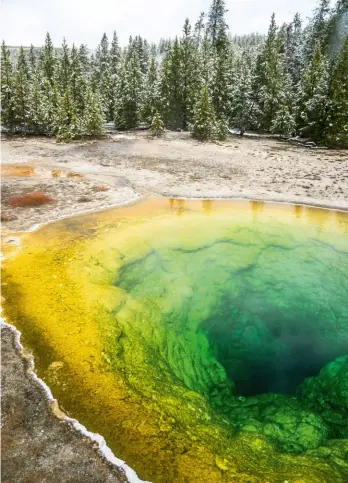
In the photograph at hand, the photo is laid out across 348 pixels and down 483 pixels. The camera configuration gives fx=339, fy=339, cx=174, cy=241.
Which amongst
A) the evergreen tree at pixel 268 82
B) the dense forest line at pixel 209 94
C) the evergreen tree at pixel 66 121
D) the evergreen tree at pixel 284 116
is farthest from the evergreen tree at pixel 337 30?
the evergreen tree at pixel 66 121

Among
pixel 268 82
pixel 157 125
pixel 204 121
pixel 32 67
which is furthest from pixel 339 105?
pixel 32 67

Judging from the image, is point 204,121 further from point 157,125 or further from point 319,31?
point 319,31

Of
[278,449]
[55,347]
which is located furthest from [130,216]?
[278,449]

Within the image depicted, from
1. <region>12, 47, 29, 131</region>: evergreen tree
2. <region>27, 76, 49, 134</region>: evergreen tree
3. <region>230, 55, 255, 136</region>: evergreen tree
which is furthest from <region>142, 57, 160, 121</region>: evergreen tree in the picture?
<region>12, 47, 29, 131</region>: evergreen tree

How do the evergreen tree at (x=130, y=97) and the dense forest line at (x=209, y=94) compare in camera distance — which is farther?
the evergreen tree at (x=130, y=97)

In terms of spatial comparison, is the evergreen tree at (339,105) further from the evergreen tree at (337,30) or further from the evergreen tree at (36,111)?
the evergreen tree at (36,111)

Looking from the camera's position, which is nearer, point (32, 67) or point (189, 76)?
point (189, 76)

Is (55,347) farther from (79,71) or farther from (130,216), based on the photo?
(79,71)
